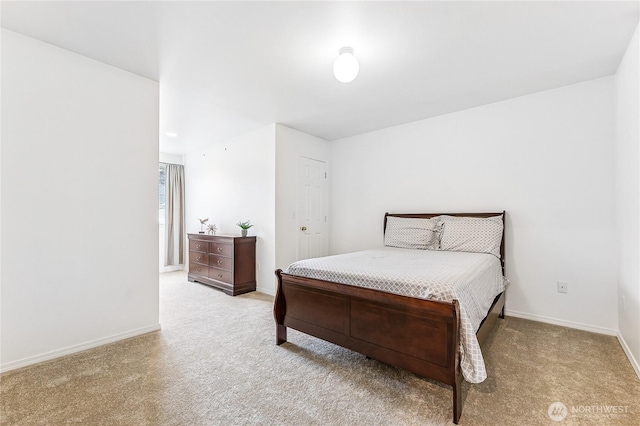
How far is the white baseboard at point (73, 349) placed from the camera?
6.70 ft

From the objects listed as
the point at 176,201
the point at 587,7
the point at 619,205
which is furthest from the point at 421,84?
the point at 176,201

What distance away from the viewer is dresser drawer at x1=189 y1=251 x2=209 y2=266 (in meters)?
4.57

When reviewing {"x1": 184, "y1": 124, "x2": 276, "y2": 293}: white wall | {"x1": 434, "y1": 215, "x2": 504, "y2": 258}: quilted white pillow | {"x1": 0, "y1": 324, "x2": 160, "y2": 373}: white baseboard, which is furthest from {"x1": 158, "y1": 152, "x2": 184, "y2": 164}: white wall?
{"x1": 434, "y1": 215, "x2": 504, "y2": 258}: quilted white pillow

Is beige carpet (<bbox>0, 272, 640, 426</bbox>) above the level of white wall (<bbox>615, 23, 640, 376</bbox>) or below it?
below

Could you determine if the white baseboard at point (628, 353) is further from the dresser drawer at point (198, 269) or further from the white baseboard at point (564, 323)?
the dresser drawer at point (198, 269)

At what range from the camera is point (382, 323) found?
6.11ft

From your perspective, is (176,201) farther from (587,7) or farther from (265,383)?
(587,7)

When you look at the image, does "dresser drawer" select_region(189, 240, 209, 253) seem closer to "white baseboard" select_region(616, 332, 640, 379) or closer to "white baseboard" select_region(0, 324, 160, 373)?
"white baseboard" select_region(0, 324, 160, 373)

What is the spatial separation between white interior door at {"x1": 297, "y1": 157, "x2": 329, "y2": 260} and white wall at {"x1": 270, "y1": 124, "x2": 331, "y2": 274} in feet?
0.35

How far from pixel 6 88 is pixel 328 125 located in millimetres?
3140

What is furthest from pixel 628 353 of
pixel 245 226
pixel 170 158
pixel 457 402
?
pixel 170 158

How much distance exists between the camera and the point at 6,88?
6.73ft

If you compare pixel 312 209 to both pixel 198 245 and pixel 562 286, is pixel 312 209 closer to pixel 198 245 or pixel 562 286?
pixel 198 245

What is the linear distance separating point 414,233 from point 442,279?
171cm
